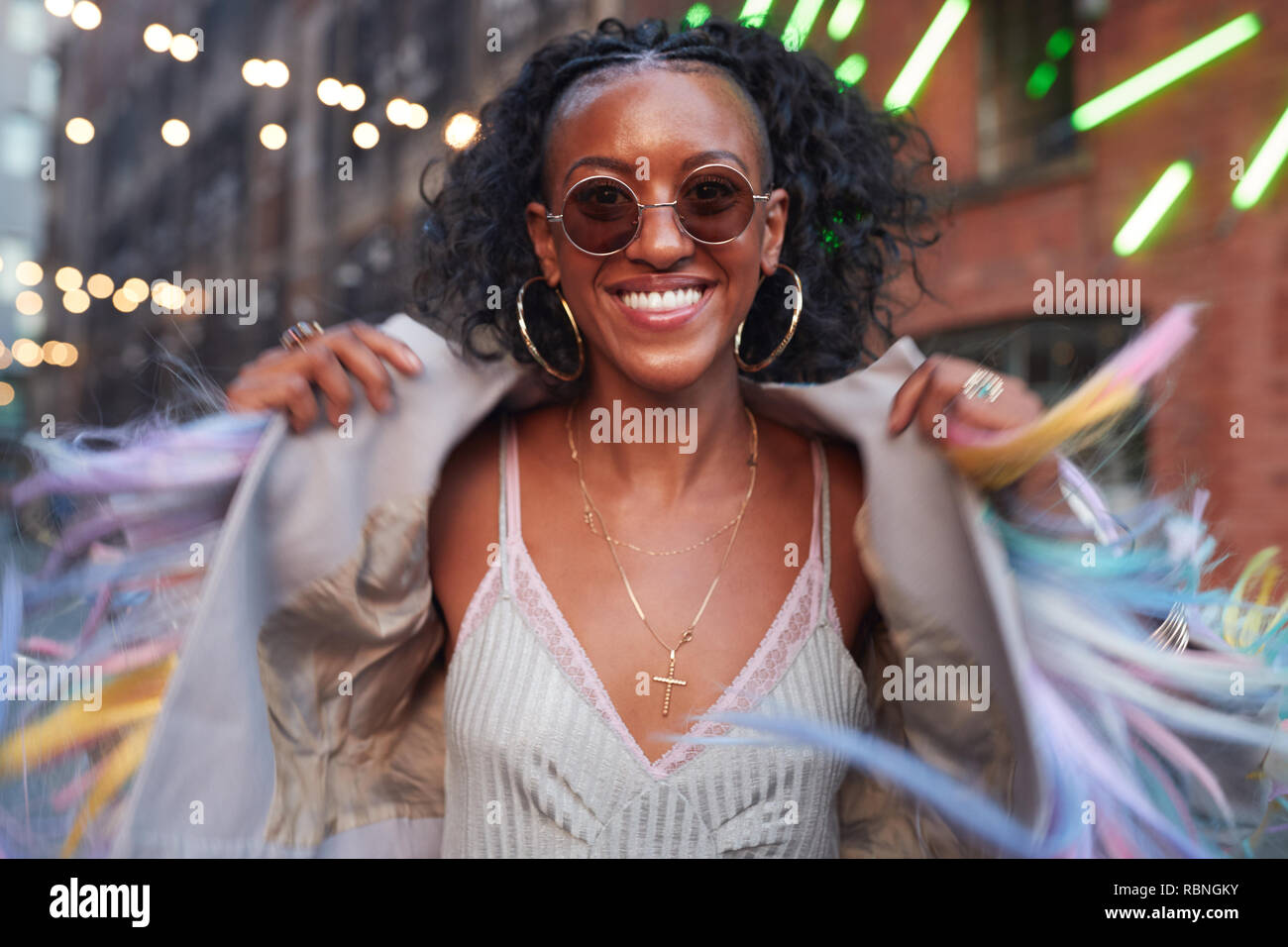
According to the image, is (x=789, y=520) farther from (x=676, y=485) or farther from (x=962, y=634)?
(x=962, y=634)

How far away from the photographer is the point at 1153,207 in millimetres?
5809

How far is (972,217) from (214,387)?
6.13m

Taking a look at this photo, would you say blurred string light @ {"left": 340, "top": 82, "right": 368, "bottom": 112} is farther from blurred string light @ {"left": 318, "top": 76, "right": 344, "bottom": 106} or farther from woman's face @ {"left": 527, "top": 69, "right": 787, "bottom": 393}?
woman's face @ {"left": 527, "top": 69, "right": 787, "bottom": 393}

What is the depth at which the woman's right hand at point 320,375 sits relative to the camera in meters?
1.45

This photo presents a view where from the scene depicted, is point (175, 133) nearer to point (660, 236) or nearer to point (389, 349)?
point (389, 349)

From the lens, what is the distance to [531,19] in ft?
27.1

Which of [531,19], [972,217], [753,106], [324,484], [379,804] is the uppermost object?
[531,19]

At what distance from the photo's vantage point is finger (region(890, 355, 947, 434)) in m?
1.45

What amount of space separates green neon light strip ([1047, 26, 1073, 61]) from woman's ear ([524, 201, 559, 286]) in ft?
19.7

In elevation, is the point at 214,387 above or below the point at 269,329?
below

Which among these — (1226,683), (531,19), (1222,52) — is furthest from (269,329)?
(1226,683)

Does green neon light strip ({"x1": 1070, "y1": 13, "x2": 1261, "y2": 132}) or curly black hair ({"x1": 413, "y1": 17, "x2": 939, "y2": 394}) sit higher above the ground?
green neon light strip ({"x1": 1070, "y1": 13, "x2": 1261, "y2": 132})

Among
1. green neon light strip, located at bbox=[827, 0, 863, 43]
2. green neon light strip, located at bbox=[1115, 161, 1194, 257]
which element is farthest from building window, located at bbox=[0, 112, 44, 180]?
green neon light strip, located at bbox=[1115, 161, 1194, 257]

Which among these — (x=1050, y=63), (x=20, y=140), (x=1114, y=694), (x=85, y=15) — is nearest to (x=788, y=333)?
(x=1114, y=694)
